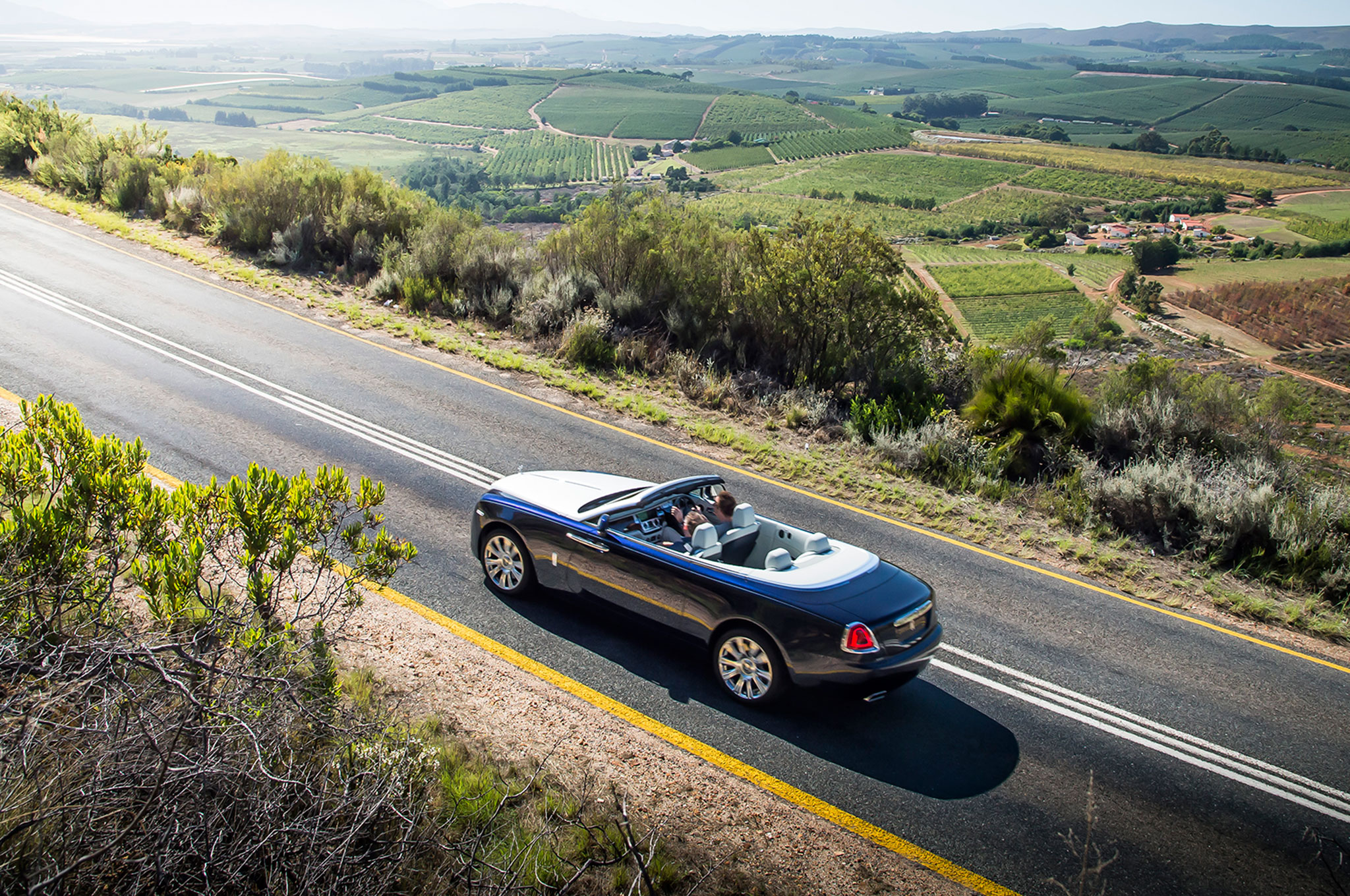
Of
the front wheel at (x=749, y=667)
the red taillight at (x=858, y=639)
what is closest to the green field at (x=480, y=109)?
the front wheel at (x=749, y=667)

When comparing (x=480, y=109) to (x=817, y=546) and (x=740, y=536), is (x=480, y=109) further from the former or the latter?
(x=817, y=546)

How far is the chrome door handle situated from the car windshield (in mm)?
250

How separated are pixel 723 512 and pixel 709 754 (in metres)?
2.04

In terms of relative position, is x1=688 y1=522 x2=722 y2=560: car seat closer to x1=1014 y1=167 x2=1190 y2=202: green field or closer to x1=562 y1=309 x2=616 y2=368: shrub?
x1=562 y1=309 x2=616 y2=368: shrub

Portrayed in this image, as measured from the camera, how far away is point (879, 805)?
16.1ft

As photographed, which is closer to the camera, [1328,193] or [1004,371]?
[1004,371]

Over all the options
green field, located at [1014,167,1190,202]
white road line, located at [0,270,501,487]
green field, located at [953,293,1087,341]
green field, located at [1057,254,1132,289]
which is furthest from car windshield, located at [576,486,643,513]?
green field, located at [1014,167,1190,202]

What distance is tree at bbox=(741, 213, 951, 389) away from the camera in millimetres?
12344

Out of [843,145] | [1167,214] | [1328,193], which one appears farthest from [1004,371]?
[843,145]

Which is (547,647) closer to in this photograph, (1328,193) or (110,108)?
(110,108)

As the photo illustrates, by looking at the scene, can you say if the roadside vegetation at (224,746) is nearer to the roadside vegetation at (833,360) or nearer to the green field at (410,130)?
the roadside vegetation at (833,360)

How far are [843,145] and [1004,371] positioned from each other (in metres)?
171

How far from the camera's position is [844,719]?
567cm

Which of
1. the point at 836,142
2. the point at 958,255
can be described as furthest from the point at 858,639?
the point at 836,142
